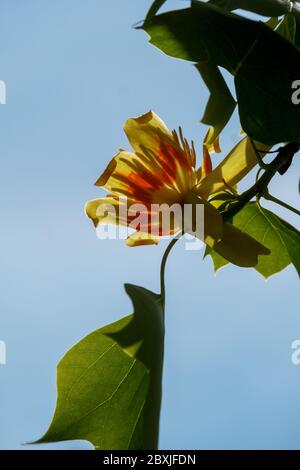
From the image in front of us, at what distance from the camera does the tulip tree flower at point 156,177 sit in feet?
2.73

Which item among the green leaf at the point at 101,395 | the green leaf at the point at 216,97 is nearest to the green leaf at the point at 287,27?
the green leaf at the point at 216,97

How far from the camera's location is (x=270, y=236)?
1102 mm

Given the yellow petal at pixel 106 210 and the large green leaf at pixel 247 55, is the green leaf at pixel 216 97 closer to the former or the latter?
the large green leaf at pixel 247 55

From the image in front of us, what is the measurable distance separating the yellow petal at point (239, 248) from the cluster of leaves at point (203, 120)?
9 cm

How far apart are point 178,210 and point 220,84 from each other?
0.56ft

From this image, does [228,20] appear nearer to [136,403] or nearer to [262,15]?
[262,15]

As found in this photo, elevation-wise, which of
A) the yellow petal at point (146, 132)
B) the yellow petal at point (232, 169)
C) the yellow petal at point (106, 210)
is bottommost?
the yellow petal at point (106, 210)

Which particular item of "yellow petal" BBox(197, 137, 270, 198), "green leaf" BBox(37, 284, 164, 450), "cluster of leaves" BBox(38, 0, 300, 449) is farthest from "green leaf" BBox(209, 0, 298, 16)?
"green leaf" BBox(37, 284, 164, 450)

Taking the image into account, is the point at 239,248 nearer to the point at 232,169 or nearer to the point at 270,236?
the point at 232,169
